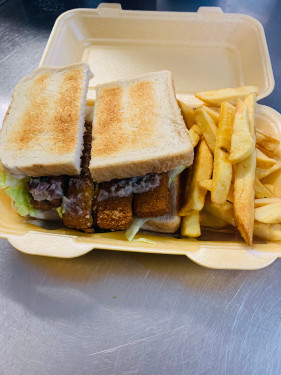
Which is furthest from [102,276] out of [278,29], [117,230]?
[278,29]

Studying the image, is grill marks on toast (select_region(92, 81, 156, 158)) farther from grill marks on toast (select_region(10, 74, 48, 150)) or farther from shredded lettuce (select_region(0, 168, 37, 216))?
shredded lettuce (select_region(0, 168, 37, 216))

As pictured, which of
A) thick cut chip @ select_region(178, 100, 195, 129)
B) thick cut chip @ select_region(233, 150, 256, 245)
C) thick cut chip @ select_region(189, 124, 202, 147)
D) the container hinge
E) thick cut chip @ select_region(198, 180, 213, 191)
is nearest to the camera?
thick cut chip @ select_region(233, 150, 256, 245)

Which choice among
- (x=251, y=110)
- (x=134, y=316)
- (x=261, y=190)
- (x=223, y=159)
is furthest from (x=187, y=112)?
(x=134, y=316)

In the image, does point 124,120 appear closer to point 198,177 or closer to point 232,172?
point 198,177

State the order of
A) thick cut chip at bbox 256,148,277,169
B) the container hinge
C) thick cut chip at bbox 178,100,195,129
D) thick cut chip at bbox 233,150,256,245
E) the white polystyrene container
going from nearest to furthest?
1. thick cut chip at bbox 233,150,256,245
2. thick cut chip at bbox 256,148,277,169
3. thick cut chip at bbox 178,100,195,129
4. the white polystyrene container
5. the container hinge

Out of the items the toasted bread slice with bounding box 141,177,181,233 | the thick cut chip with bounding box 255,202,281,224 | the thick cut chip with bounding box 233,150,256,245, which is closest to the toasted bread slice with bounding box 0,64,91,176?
the toasted bread slice with bounding box 141,177,181,233
